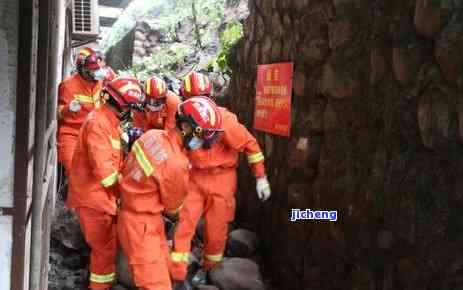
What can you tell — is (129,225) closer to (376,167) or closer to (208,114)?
(208,114)

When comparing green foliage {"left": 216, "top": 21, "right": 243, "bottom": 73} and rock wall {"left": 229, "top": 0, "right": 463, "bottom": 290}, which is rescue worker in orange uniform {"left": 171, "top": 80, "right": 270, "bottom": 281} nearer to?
rock wall {"left": 229, "top": 0, "right": 463, "bottom": 290}

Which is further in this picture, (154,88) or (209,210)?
(154,88)

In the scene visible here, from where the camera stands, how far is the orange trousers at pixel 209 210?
13.9ft

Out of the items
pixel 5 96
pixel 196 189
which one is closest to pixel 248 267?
pixel 196 189

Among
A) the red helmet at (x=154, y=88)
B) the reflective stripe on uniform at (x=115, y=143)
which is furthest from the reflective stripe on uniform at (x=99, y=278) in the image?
the red helmet at (x=154, y=88)

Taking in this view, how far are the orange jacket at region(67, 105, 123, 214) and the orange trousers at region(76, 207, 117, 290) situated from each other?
0.32 ft

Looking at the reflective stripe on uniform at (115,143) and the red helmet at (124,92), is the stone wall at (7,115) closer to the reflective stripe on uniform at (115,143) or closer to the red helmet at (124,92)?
the reflective stripe on uniform at (115,143)

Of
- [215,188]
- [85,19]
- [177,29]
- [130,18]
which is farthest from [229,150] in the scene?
[130,18]

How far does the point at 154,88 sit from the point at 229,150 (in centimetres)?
156

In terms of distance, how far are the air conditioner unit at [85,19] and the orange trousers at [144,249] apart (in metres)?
5.06

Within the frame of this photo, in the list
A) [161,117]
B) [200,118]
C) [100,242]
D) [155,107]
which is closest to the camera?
[200,118]

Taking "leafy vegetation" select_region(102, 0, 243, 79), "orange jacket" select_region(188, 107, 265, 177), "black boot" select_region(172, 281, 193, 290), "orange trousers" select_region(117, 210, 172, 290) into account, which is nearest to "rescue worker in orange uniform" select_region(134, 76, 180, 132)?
"orange jacket" select_region(188, 107, 265, 177)

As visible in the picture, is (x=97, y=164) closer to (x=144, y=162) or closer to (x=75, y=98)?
(x=144, y=162)

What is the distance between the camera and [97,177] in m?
3.69
